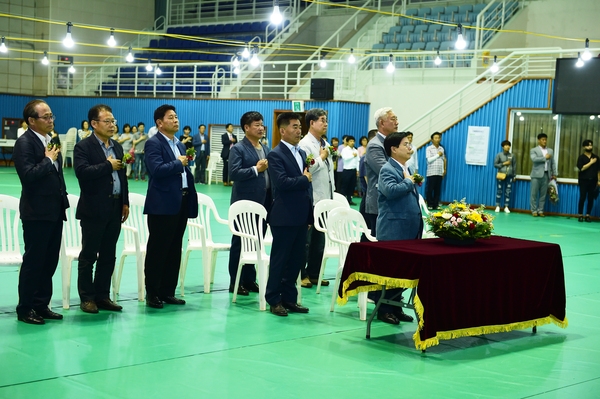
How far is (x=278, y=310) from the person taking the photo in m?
7.04

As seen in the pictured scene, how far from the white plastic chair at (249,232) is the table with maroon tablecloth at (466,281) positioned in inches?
46.5

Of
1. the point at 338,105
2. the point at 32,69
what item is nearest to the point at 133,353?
the point at 338,105

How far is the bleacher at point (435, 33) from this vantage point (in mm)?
22672

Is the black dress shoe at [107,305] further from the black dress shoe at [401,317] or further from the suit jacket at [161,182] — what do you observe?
the black dress shoe at [401,317]

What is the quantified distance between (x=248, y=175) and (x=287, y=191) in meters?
0.84

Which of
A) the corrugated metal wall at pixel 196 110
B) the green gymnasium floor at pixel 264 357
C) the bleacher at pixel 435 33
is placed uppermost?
the bleacher at pixel 435 33

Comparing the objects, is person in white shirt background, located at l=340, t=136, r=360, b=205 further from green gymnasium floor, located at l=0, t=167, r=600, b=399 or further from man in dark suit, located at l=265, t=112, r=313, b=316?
man in dark suit, located at l=265, t=112, r=313, b=316

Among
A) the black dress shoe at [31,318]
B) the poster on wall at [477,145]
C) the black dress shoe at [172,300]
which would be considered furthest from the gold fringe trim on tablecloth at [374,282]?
the poster on wall at [477,145]

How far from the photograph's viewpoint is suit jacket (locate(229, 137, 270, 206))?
7805mm

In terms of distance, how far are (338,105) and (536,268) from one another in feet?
49.7

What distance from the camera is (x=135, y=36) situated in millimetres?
31609

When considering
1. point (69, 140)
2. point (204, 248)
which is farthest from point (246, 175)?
point (69, 140)

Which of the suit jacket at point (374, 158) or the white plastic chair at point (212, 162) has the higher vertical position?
the suit jacket at point (374, 158)

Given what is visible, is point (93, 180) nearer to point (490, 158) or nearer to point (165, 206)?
point (165, 206)
